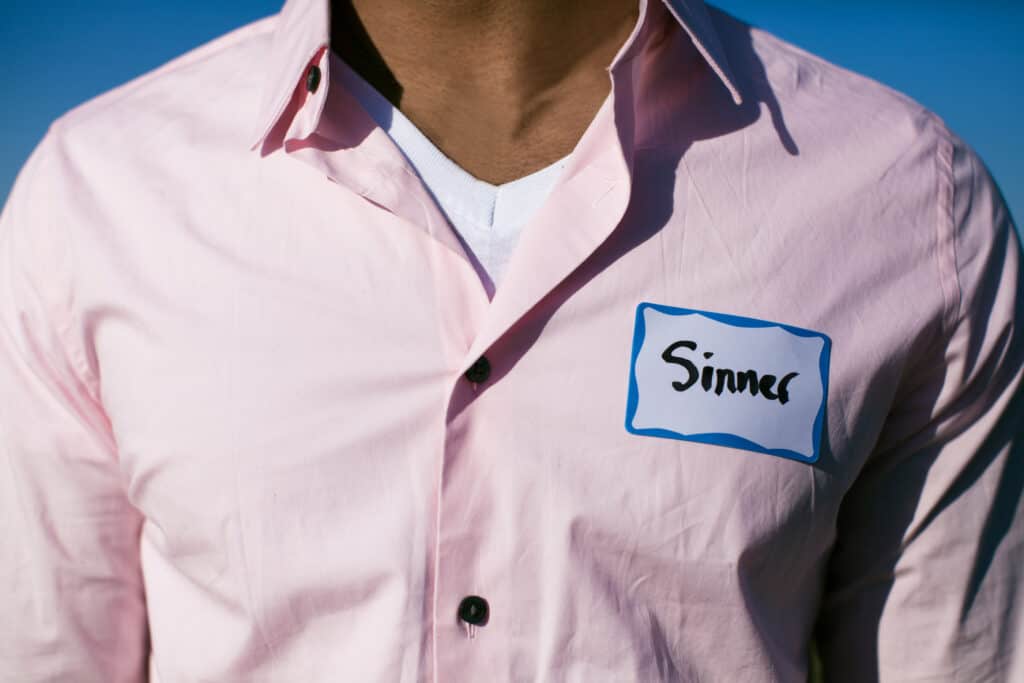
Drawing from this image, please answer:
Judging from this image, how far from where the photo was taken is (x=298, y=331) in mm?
1226

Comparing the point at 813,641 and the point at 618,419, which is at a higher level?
the point at 618,419

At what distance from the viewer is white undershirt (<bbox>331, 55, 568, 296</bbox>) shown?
1277 mm

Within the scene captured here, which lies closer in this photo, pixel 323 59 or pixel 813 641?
pixel 323 59

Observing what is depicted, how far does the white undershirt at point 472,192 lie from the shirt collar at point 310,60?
0.05m

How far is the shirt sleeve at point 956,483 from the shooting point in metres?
1.30

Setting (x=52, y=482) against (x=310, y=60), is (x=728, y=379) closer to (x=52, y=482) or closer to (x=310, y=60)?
(x=310, y=60)

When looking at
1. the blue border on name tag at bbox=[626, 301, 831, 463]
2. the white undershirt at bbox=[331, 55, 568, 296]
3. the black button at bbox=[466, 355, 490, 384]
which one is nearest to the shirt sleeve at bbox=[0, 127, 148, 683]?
the white undershirt at bbox=[331, 55, 568, 296]

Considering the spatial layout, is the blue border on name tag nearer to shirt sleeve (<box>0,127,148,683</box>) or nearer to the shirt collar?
the shirt collar

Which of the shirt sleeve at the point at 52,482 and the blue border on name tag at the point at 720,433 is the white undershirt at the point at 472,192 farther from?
the shirt sleeve at the point at 52,482

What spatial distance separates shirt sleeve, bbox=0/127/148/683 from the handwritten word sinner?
29.2 inches

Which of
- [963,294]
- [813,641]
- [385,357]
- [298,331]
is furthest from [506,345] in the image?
[813,641]

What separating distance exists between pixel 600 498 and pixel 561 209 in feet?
1.12

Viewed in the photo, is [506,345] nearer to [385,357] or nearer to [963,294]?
[385,357]

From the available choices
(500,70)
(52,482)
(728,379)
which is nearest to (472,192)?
(500,70)
